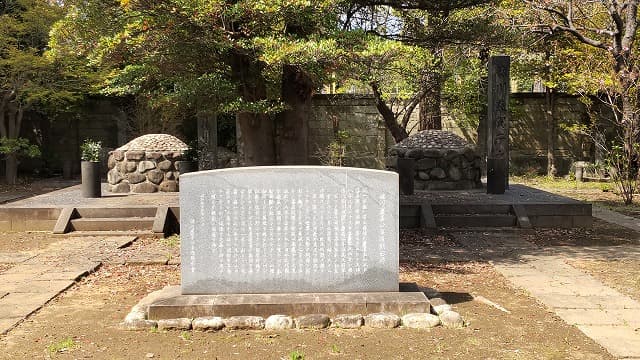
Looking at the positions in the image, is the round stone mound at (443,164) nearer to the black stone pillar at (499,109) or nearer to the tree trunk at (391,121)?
the black stone pillar at (499,109)

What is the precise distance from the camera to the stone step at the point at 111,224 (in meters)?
9.34

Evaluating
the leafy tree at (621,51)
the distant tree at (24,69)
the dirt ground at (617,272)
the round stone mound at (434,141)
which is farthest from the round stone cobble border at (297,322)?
the distant tree at (24,69)

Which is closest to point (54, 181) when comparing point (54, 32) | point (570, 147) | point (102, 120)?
point (102, 120)

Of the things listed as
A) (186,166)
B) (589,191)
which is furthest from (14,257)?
(589,191)

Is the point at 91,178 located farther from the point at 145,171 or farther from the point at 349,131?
the point at 349,131

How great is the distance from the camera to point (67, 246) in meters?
8.34

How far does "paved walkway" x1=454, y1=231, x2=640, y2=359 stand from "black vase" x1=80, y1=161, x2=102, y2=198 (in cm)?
686

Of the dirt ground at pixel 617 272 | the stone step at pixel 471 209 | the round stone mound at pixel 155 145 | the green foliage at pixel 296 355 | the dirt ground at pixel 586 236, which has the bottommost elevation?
the green foliage at pixel 296 355

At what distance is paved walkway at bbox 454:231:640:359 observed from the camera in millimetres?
4656

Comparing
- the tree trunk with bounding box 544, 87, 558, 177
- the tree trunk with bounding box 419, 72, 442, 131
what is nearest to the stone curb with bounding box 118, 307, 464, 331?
the tree trunk with bounding box 419, 72, 442, 131

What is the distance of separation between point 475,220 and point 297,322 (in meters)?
5.69

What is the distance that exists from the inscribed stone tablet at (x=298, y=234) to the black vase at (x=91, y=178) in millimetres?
6957

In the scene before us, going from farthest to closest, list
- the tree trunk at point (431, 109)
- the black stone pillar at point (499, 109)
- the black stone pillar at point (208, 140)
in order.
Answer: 1. the black stone pillar at point (208, 140)
2. the tree trunk at point (431, 109)
3. the black stone pillar at point (499, 109)

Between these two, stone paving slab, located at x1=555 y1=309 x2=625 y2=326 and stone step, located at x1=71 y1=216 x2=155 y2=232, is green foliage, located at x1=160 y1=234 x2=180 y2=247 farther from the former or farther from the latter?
stone paving slab, located at x1=555 y1=309 x2=625 y2=326
